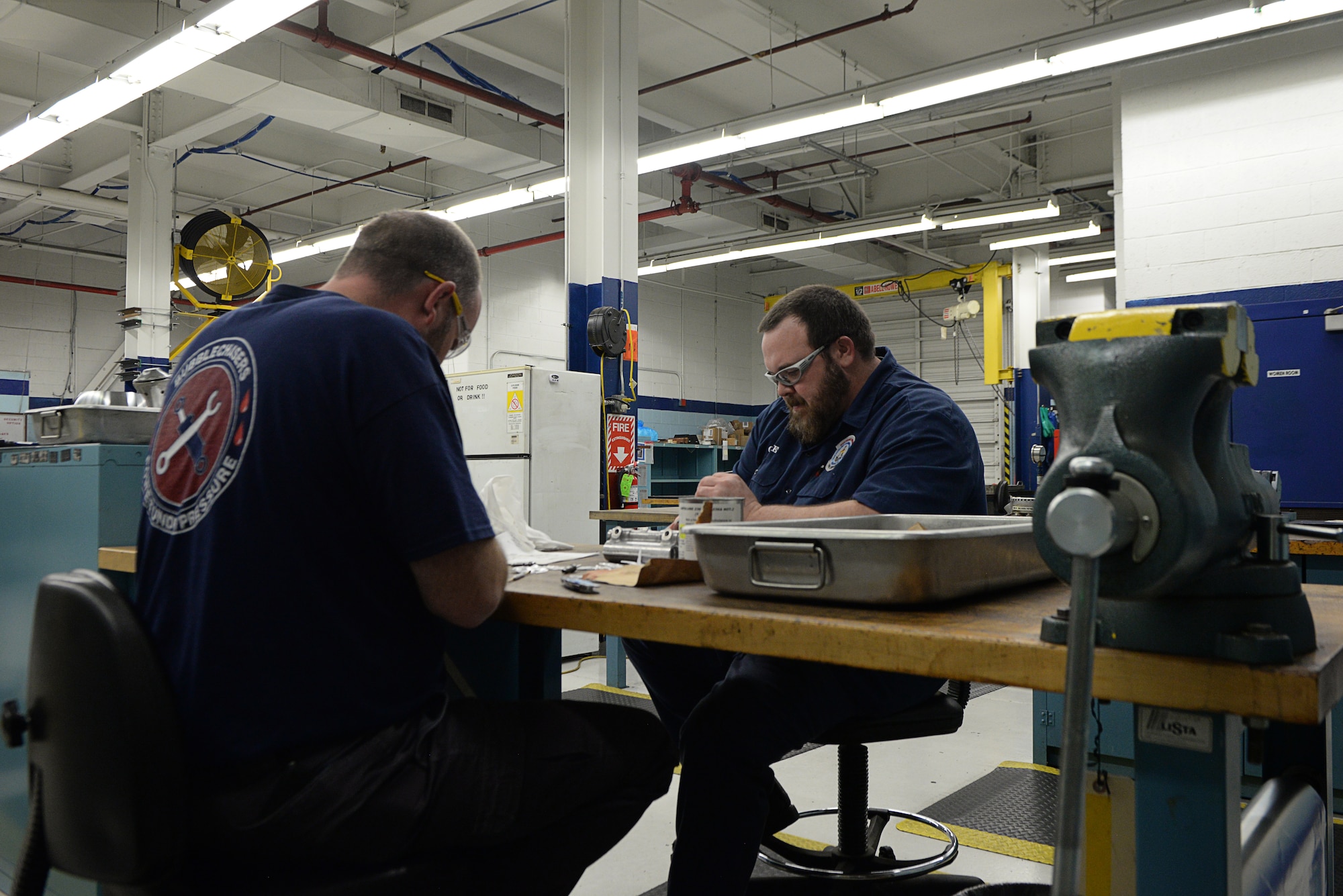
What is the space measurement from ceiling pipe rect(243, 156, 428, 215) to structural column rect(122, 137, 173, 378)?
153 centimetres

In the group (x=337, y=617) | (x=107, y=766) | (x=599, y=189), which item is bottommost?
(x=107, y=766)

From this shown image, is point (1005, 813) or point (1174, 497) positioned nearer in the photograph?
point (1174, 497)

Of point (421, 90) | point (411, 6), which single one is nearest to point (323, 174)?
point (421, 90)

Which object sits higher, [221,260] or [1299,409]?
[221,260]

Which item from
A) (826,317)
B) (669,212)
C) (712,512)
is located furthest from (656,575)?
(669,212)

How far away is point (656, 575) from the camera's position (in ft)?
3.84

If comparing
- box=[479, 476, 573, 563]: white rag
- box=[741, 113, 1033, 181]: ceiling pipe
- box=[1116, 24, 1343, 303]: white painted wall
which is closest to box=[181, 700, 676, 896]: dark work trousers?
box=[479, 476, 573, 563]: white rag

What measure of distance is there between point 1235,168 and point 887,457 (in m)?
4.26

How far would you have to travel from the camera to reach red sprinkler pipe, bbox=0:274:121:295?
965 centimetres

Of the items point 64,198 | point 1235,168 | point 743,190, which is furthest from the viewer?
point 743,190

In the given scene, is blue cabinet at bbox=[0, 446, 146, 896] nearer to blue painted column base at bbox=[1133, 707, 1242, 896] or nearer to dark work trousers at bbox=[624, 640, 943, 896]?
dark work trousers at bbox=[624, 640, 943, 896]

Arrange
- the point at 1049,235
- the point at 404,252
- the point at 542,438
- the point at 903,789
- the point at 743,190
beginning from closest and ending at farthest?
the point at 404,252 → the point at 903,789 → the point at 542,438 → the point at 1049,235 → the point at 743,190

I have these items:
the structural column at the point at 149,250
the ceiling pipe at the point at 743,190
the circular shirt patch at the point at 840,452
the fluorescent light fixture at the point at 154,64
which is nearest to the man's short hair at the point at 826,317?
the circular shirt patch at the point at 840,452

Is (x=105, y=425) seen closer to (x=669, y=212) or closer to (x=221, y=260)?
(x=221, y=260)
